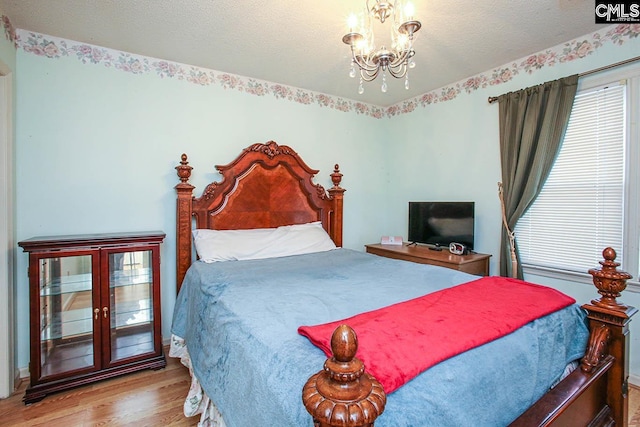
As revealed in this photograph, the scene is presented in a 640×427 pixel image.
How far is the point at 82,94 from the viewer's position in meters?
2.44

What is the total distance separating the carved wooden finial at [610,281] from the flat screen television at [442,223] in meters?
1.50

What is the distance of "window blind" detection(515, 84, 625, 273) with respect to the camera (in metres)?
2.29

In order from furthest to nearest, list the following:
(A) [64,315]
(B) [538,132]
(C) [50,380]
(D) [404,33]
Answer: (B) [538,132] < (A) [64,315] < (C) [50,380] < (D) [404,33]

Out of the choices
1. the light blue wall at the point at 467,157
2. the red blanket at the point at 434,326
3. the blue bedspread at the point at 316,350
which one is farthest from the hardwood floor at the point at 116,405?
the light blue wall at the point at 467,157

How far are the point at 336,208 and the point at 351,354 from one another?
2.90 metres

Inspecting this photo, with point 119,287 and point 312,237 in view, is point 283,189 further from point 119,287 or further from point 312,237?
point 119,287

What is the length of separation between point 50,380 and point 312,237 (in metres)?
2.14

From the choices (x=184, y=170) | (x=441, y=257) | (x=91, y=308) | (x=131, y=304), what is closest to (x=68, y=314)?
(x=91, y=308)

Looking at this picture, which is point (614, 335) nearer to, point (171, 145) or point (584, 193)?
point (584, 193)

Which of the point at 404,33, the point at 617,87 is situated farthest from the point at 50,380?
the point at 617,87

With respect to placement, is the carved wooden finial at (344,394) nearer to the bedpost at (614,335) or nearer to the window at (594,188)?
the bedpost at (614,335)

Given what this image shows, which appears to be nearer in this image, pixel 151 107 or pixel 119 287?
pixel 119 287

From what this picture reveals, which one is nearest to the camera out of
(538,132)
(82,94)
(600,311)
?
(600,311)

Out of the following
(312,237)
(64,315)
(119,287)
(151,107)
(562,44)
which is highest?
(562,44)
